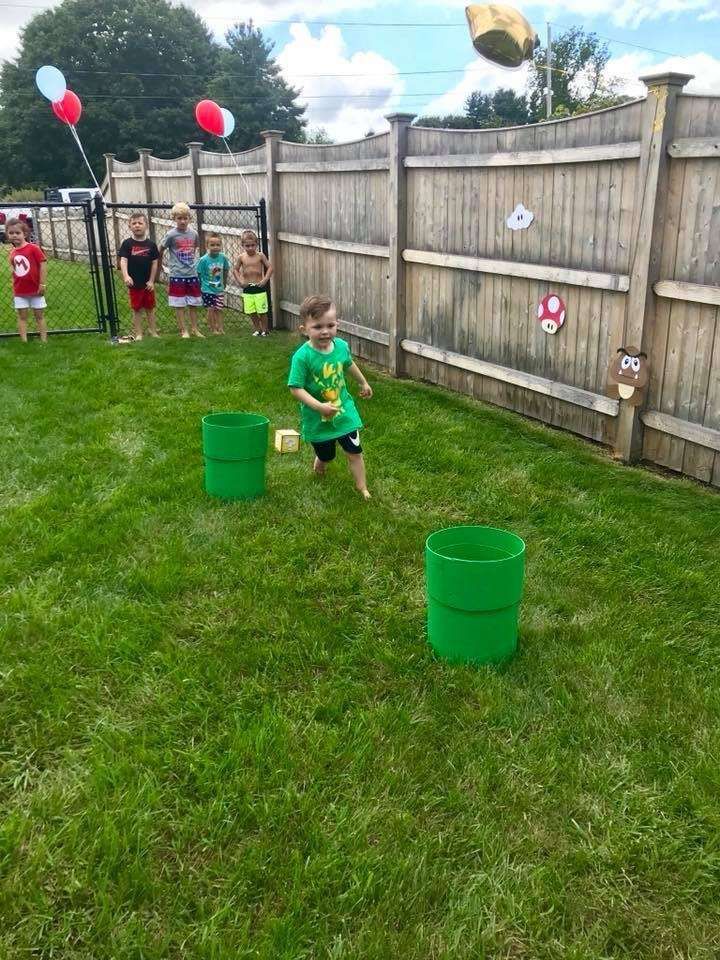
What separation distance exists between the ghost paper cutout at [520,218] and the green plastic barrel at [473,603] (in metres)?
3.79

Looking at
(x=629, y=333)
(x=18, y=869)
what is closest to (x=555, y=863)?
(x=18, y=869)

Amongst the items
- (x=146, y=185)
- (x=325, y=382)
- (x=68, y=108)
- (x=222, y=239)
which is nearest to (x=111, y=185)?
(x=146, y=185)

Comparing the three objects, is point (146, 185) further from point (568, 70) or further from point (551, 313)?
point (568, 70)

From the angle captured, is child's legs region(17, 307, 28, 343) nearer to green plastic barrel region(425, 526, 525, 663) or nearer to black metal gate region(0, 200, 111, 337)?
black metal gate region(0, 200, 111, 337)

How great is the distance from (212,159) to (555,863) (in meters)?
12.8

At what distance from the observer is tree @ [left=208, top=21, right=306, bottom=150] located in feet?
170

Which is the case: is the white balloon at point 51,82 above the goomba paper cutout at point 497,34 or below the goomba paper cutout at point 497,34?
below

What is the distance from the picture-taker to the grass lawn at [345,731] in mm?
2145

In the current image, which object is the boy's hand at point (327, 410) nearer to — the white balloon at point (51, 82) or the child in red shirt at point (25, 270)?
the child in red shirt at point (25, 270)

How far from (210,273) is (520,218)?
5.15 meters

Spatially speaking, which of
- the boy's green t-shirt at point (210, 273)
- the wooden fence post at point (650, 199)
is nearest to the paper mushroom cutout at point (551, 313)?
the wooden fence post at point (650, 199)

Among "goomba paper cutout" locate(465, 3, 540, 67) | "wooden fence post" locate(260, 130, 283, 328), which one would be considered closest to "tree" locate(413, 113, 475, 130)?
"goomba paper cutout" locate(465, 3, 540, 67)

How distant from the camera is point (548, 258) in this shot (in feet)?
20.3

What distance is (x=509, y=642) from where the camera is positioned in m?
3.22
